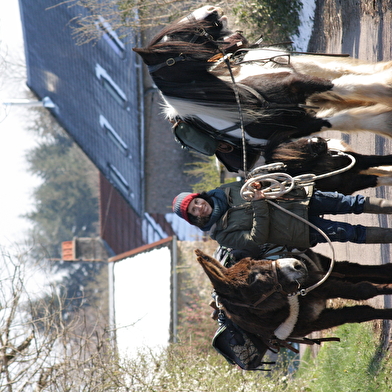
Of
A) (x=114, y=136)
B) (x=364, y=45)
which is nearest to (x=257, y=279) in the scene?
(x=364, y=45)

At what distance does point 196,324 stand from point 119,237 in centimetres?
865

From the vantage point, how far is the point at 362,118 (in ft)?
13.3

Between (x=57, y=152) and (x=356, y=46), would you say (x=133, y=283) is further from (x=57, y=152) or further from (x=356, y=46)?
(x=57, y=152)

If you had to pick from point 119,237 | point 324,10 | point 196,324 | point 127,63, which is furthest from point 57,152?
point 324,10

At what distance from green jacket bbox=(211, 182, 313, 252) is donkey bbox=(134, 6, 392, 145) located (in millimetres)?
580

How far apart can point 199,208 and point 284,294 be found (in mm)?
938

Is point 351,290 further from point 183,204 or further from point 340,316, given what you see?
point 183,204

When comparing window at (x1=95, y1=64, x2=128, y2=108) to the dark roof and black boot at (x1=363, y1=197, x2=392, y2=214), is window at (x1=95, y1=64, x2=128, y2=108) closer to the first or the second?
the dark roof

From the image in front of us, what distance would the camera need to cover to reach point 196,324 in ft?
42.0

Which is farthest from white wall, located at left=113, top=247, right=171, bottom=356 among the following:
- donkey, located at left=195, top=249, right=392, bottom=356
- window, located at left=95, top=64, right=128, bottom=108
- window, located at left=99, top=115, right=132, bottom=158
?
donkey, located at left=195, top=249, right=392, bottom=356

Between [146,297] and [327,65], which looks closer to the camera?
[327,65]

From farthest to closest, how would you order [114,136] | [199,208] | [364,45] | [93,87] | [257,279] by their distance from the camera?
[114,136]
[93,87]
[364,45]
[199,208]
[257,279]

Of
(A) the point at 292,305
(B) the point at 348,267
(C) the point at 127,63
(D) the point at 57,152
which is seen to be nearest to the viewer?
(A) the point at 292,305

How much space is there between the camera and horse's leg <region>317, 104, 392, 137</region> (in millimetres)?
4027
